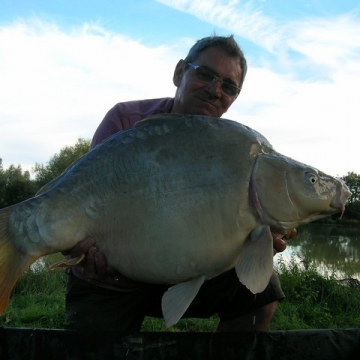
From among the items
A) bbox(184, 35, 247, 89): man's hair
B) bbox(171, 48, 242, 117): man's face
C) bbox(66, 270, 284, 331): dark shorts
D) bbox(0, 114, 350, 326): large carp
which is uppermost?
bbox(184, 35, 247, 89): man's hair

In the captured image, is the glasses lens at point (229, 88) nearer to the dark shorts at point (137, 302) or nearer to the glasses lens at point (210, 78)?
the glasses lens at point (210, 78)

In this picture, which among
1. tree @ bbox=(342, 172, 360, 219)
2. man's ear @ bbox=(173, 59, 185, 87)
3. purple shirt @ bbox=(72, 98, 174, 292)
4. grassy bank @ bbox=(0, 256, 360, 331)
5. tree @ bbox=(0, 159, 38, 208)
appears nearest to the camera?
purple shirt @ bbox=(72, 98, 174, 292)

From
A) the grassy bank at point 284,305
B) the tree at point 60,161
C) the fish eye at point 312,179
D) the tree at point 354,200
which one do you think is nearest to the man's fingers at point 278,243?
the fish eye at point 312,179

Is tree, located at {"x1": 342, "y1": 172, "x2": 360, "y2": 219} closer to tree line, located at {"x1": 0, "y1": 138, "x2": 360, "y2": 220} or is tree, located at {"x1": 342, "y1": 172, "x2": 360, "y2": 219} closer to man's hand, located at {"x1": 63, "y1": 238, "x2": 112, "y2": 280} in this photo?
tree line, located at {"x1": 0, "y1": 138, "x2": 360, "y2": 220}

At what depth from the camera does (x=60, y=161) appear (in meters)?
31.7

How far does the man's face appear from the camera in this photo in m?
2.08

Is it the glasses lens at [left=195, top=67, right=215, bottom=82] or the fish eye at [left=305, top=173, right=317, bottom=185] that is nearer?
the fish eye at [left=305, top=173, right=317, bottom=185]

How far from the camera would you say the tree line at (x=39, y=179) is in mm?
27250

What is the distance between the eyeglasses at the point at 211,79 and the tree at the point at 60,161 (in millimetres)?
29468

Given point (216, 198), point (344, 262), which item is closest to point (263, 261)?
point (216, 198)

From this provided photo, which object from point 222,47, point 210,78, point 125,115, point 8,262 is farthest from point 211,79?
point 8,262

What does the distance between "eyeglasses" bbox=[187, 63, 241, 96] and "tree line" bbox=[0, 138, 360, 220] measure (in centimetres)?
2407

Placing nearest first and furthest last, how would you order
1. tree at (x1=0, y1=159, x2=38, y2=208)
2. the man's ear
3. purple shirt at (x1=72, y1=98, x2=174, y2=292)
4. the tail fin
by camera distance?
the tail fin → purple shirt at (x1=72, y1=98, x2=174, y2=292) → the man's ear → tree at (x1=0, y1=159, x2=38, y2=208)

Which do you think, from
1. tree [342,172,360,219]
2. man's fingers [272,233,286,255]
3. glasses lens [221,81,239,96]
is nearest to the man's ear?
glasses lens [221,81,239,96]
